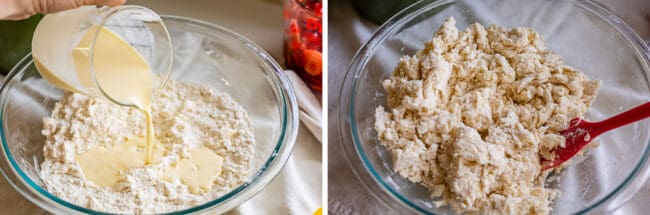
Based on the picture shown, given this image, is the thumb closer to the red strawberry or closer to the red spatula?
the red strawberry

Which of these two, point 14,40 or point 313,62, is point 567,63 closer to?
point 313,62

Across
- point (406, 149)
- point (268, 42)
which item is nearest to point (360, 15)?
point (268, 42)

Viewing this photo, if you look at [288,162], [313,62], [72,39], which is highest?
[72,39]

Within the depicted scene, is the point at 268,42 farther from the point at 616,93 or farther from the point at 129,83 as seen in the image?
the point at 616,93

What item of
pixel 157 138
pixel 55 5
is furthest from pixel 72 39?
pixel 157 138

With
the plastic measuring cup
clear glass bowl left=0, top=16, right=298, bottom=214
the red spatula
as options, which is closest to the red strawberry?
clear glass bowl left=0, top=16, right=298, bottom=214

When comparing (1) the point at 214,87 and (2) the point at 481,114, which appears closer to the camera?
(2) the point at 481,114
